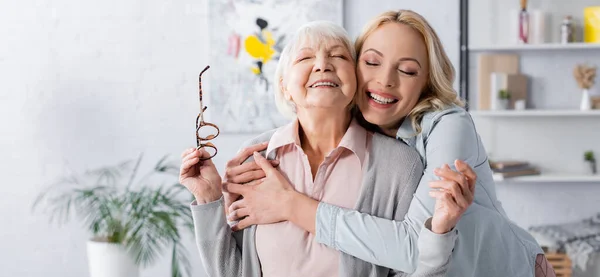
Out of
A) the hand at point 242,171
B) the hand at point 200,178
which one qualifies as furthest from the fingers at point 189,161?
the hand at point 242,171

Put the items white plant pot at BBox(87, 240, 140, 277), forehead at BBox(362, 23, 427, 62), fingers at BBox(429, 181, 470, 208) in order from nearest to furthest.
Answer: fingers at BBox(429, 181, 470, 208) < forehead at BBox(362, 23, 427, 62) < white plant pot at BBox(87, 240, 140, 277)

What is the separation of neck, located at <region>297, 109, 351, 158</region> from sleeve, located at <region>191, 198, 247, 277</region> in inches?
9.8

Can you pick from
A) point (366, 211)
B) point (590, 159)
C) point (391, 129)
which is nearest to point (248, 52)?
point (590, 159)

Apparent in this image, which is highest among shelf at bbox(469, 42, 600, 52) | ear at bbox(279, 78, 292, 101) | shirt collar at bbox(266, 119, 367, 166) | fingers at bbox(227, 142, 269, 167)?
shelf at bbox(469, 42, 600, 52)

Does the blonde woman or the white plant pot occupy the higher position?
the blonde woman

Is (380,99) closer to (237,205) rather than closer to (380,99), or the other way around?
(380,99)

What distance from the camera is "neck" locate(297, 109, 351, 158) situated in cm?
160

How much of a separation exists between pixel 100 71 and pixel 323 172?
2747 millimetres

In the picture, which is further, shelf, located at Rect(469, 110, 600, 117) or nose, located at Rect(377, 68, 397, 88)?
shelf, located at Rect(469, 110, 600, 117)

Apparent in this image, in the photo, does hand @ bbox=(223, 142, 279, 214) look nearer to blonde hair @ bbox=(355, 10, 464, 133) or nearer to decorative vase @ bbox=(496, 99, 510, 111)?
blonde hair @ bbox=(355, 10, 464, 133)

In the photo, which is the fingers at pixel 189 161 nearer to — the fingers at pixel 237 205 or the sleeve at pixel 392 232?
the fingers at pixel 237 205

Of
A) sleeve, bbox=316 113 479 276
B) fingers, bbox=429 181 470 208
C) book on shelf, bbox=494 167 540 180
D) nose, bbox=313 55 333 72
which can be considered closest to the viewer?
fingers, bbox=429 181 470 208

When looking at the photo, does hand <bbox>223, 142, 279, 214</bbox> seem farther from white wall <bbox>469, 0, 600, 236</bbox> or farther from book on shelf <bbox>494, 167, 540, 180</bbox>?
white wall <bbox>469, 0, 600, 236</bbox>

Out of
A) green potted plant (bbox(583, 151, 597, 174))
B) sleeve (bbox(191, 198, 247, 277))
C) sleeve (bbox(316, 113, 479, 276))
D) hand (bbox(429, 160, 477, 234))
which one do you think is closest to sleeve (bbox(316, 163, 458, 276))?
sleeve (bbox(316, 113, 479, 276))
